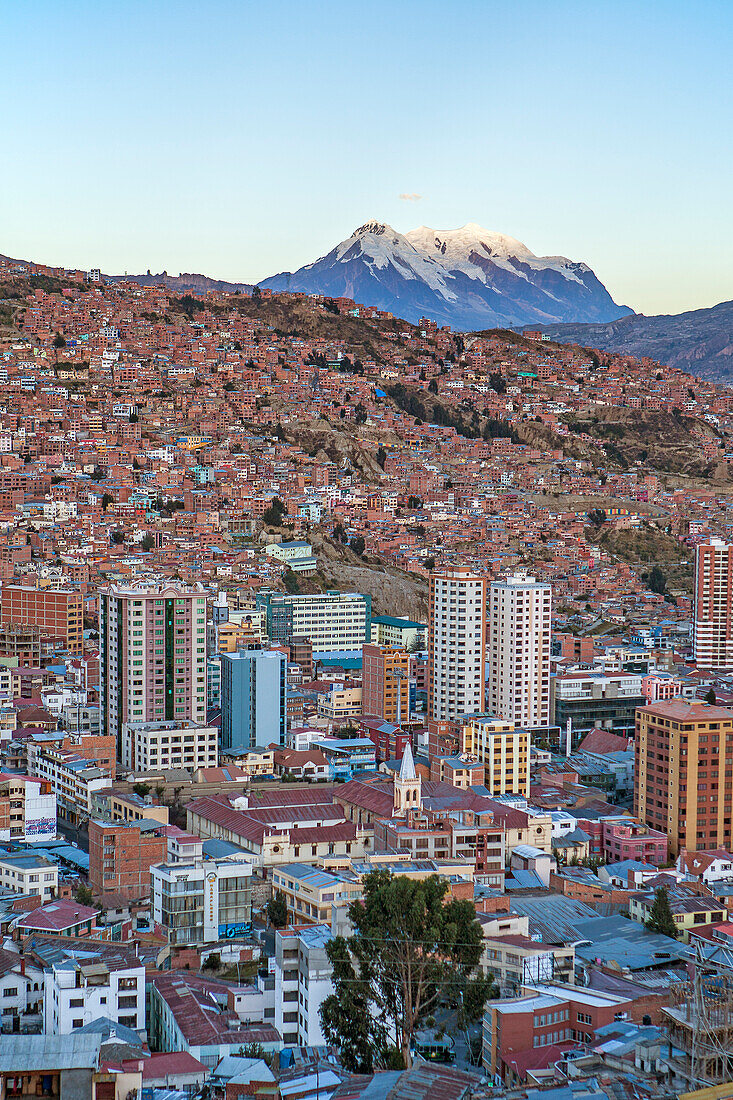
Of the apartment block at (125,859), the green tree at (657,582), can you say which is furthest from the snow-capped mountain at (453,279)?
the apartment block at (125,859)

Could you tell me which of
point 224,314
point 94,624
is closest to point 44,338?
point 224,314

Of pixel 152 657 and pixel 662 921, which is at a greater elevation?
pixel 152 657

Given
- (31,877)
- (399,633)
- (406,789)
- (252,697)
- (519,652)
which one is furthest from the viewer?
(399,633)

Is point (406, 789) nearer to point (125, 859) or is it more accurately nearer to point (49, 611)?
point (125, 859)

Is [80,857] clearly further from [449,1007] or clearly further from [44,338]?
[44,338]

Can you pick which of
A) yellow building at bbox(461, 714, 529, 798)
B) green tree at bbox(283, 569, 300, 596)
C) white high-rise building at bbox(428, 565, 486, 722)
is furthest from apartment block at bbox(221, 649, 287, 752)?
green tree at bbox(283, 569, 300, 596)

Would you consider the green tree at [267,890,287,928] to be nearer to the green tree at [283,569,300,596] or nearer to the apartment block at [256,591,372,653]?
the apartment block at [256,591,372,653]

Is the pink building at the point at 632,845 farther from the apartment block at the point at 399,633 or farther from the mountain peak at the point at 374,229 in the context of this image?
the mountain peak at the point at 374,229

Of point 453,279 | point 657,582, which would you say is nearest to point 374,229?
point 453,279
